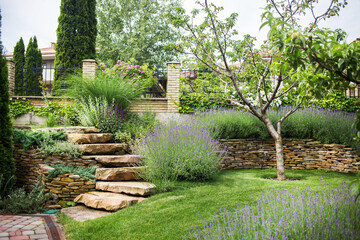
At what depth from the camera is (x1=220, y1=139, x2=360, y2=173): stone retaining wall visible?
21.7ft

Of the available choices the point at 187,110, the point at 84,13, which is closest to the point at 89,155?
the point at 187,110

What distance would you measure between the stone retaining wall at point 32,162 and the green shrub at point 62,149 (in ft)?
0.27

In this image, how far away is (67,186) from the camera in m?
4.93

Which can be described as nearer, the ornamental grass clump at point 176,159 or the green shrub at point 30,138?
the ornamental grass clump at point 176,159

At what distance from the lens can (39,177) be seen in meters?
5.08

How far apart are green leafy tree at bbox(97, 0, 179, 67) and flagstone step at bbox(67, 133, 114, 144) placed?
16585mm

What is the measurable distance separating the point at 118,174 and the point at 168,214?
1890 mm

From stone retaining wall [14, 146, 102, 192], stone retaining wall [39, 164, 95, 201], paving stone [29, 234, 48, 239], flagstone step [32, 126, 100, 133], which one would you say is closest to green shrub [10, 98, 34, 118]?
flagstone step [32, 126, 100, 133]

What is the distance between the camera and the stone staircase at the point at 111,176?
4336 mm

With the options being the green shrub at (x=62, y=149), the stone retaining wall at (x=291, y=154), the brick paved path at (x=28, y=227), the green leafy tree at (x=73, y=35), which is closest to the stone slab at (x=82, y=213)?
the brick paved path at (x=28, y=227)

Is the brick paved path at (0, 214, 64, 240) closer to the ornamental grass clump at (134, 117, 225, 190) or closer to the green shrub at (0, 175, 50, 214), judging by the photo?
the green shrub at (0, 175, 50, 214)

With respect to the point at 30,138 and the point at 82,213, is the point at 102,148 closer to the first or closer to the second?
the point at 30,138

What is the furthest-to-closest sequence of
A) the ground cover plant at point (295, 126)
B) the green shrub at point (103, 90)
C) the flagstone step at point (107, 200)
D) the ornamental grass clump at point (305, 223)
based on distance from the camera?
the green shrub at point (103, 90), the ground cover plant at point (295, 126), the flagstone step at point (107, 200), the ornamental grass clump at point (305, 223)

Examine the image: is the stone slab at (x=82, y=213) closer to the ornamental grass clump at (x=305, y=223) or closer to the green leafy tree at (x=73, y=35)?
the ornamental grass clump at (x=305, y=223)
